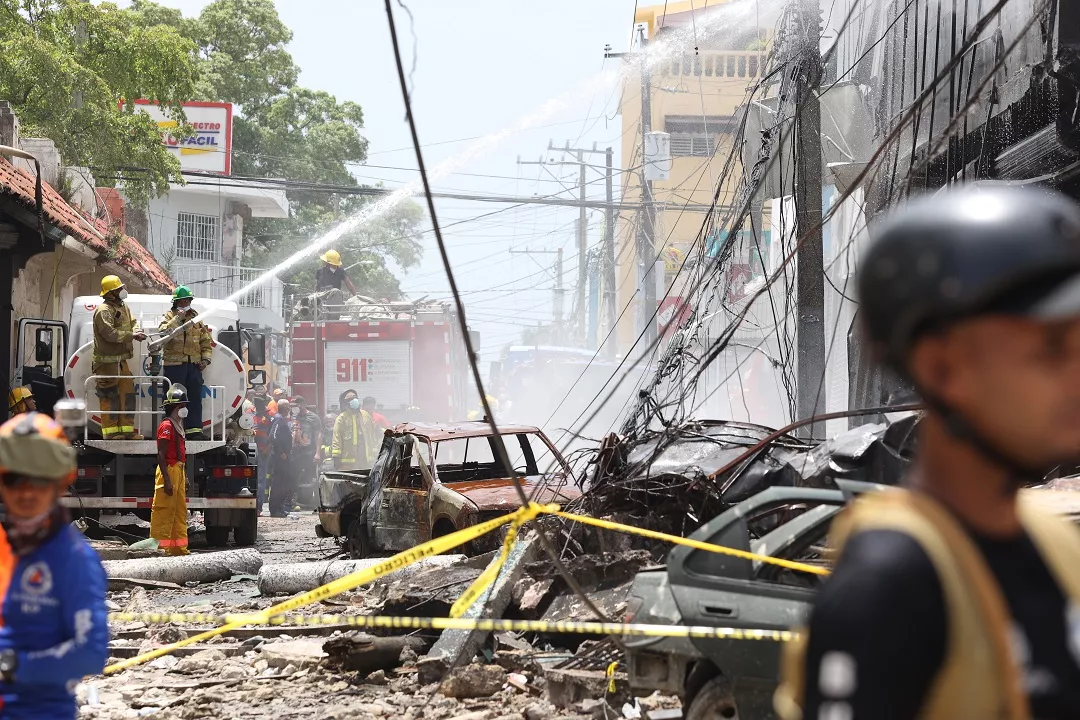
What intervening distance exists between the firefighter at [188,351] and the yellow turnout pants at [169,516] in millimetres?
1635

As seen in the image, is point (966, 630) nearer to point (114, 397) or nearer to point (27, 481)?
point (27, 481)

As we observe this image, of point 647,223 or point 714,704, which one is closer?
point 714,704

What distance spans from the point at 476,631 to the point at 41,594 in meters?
5.18

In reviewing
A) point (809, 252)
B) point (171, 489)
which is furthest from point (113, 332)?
point (809, 252)

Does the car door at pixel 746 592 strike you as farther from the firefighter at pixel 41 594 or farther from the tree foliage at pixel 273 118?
the tree foliage at pixel 273 118

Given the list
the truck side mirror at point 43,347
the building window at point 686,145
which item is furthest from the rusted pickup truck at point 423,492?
the building window at point 686,145

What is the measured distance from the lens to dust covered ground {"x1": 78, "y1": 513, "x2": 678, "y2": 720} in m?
7.21

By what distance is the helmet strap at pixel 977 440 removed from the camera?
4.96 feet

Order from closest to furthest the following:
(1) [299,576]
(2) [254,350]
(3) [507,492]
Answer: (1) [299,576], (3) [507,492], (2) [254,350]

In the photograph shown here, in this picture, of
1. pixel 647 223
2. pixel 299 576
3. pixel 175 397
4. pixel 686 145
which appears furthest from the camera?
pixel 686 145

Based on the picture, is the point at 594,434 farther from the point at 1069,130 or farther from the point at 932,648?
the point at 932,648

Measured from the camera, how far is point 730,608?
5.36 meters

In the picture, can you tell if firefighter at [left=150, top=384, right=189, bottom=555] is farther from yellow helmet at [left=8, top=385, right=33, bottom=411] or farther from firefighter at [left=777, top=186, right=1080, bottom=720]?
firefighter at [left=777, top=186, right=1080, bottom=720]

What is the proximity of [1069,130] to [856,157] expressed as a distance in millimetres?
6965
